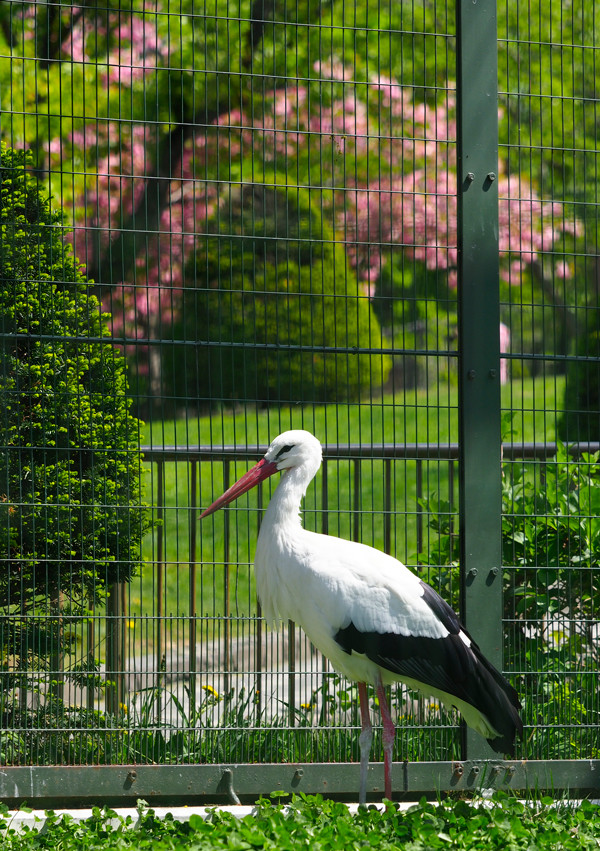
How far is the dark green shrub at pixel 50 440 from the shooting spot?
4.33 meters

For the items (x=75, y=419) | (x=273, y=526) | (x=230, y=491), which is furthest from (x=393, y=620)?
(x=75, y=419)

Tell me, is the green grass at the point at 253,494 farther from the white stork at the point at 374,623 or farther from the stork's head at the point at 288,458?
the white stork at the point at 374,623

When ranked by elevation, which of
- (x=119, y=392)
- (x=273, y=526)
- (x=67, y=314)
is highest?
(x=67, y=314)

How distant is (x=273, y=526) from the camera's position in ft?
13.7

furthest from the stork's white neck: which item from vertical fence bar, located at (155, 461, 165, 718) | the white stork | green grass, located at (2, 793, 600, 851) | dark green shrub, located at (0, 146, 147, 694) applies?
green grass, located at (2, 793, 600, 851)

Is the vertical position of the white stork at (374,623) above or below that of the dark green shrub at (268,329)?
below

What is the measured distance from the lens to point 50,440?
439cm

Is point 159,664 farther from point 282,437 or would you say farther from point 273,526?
point 282,437

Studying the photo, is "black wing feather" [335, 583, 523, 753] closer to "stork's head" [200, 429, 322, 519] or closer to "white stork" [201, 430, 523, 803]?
"white stork" [201, 430, 523, 803]

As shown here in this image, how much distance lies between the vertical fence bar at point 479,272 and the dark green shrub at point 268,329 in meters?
0.46

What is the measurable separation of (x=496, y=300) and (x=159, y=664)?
7.58 feet

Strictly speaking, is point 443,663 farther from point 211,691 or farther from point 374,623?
point 211,691

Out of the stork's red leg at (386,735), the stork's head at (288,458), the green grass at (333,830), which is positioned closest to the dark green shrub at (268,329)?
the stork's head at (288,458)

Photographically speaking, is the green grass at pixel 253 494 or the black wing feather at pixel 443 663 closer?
the black wing feather at pixel 443 663
